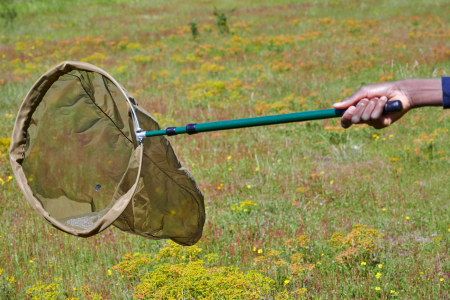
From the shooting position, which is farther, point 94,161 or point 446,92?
point 94,161

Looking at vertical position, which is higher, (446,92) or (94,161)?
(446,92)

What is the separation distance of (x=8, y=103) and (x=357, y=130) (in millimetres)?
6169

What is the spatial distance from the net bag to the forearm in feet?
4.17

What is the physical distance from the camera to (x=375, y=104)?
184cm

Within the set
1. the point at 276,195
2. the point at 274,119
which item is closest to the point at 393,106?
the point at 274,119

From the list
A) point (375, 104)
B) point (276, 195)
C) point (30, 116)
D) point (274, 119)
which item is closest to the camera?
point (375, 104)

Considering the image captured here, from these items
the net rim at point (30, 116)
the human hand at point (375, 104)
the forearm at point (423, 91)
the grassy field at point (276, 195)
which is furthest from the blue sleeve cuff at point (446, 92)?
the grassy field at point (276, 195)

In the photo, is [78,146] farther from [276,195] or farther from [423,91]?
[276,195]

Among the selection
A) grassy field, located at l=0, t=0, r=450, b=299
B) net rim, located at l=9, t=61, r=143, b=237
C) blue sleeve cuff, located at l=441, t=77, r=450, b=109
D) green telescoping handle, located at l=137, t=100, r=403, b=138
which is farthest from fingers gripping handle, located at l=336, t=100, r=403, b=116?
grassy field, located at l=0, t=0, r=450, b=299

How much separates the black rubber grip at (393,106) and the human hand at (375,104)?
0.02 meters

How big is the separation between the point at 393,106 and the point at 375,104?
0.28 ft

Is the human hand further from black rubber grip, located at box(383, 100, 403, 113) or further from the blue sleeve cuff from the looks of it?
the blue sleeve cuff

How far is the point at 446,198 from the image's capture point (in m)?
4.17

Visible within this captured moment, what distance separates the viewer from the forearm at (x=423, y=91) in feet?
5.73
